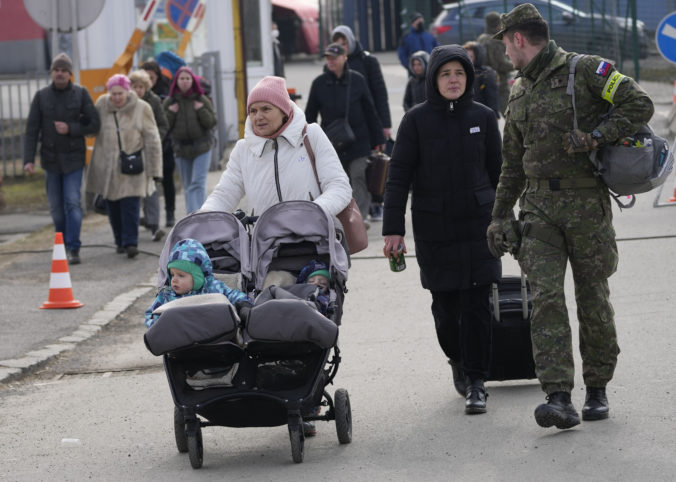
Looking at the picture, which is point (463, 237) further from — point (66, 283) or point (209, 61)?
point (209, 61)

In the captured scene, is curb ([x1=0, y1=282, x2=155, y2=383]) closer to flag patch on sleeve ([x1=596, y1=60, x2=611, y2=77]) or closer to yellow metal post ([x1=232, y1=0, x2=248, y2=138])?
flag patch on sleeve ([x1=596, y1=60, x2=611, y2=77])

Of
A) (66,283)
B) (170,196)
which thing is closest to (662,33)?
(170,196)

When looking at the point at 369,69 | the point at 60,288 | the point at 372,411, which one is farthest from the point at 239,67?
the point at 372,411

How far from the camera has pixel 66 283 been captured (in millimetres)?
11453

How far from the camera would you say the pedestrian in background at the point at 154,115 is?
14.7 metres

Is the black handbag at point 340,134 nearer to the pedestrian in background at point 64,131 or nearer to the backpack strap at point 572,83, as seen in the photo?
the pedestrian in background at point 64,131

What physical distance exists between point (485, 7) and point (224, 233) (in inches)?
962

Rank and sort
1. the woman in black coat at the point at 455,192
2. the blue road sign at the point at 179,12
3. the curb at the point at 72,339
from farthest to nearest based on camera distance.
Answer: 1. the blue road sign at the point at 179,12
2. the curb at the point at 72,339
3. the woman in black coat at the point at 455,192

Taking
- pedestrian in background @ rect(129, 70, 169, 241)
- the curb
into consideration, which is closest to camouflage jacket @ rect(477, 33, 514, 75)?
pedestrian in background @ rect(129, 70, 169, 241)

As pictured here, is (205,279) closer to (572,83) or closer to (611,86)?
(572,83)

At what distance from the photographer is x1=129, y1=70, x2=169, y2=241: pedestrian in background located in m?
14.7

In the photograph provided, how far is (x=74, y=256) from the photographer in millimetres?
13719

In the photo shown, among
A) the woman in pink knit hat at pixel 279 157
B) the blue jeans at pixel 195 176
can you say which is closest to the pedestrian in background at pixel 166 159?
the blue jeans at pixel 195 176

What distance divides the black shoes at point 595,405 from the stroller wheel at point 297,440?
55.2 inches
